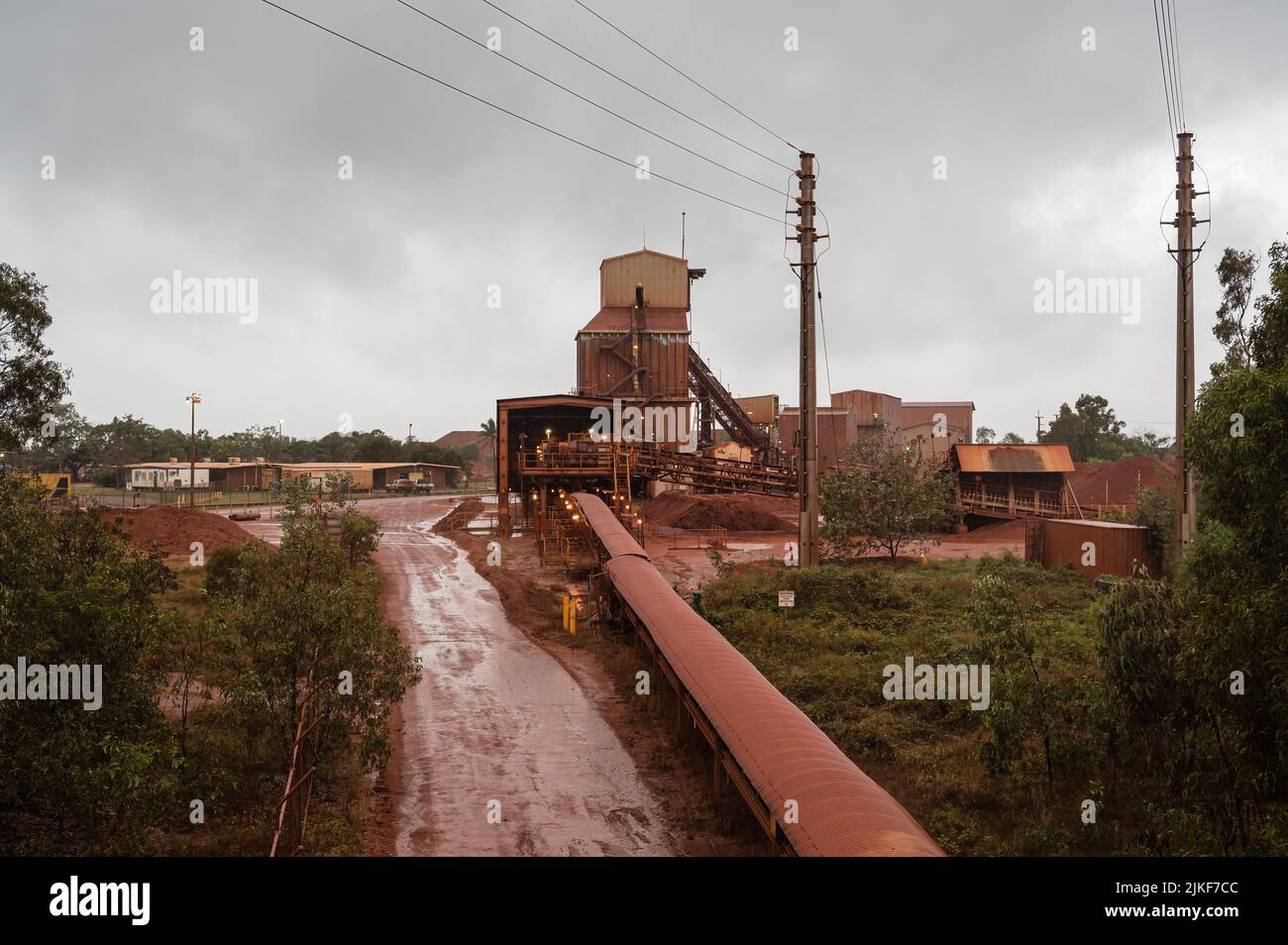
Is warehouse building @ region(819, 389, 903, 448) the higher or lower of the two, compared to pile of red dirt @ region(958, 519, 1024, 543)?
higher

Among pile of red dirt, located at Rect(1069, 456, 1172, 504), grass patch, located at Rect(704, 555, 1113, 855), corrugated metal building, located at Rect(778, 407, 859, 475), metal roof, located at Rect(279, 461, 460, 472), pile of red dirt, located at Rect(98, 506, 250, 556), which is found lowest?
grass patch, located at Rect(704, 555, 1113, 855)

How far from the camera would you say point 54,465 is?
9644cm

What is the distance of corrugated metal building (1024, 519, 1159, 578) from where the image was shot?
28938 mm

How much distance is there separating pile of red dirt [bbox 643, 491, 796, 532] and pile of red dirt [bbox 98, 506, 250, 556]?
28235mm

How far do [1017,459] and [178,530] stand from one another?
173 ft

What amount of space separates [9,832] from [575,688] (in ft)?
40.8

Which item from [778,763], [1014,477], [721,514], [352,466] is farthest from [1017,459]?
[352,466]

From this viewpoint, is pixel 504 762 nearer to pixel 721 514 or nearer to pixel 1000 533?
pixel 721 514

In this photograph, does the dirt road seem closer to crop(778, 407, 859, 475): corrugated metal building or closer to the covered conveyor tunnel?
the covered conveyor tunnel

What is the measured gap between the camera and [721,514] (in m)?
55.1

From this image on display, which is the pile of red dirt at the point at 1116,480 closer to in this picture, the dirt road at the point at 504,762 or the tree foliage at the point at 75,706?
the dirt road at the point at 504,762

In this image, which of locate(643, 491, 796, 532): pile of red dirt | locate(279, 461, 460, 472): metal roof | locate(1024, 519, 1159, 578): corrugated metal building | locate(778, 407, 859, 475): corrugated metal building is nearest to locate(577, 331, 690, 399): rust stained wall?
locate(643, 491, 796, 532): pile of red dirt
